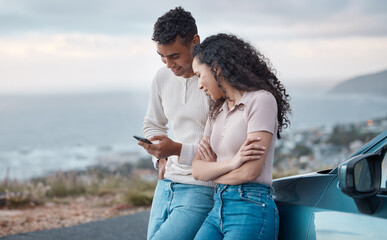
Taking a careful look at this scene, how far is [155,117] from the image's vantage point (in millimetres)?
3557

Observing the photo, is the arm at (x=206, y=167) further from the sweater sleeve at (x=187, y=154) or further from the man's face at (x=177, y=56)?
the man's face at (x=177, y=56)

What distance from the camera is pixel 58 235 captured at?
242 inches

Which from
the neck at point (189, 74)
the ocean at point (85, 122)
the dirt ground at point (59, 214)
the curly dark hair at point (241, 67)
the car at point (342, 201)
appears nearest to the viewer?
the car at point (342, 201)

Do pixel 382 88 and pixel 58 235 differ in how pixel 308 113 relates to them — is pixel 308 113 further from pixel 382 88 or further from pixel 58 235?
pixel 58 235

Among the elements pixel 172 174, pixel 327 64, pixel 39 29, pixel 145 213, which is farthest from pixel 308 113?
pixel 39 29

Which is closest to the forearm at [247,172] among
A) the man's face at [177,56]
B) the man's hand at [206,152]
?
the man's hand at [206,152]

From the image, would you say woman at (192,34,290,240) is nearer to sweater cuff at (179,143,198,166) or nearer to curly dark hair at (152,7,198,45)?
sweater cuff at (179,143,198,166)

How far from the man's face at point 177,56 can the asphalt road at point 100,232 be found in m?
3.26

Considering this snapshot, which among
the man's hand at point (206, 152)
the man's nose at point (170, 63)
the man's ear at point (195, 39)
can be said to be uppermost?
the man's ear at point (195, 39)

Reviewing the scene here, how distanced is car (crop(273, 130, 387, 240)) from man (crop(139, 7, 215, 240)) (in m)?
0.50

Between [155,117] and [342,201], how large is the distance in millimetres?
1598

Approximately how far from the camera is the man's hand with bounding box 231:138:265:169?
8.02 ft

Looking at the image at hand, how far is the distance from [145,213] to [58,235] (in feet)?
5.07

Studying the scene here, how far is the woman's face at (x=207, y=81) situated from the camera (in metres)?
2.77
